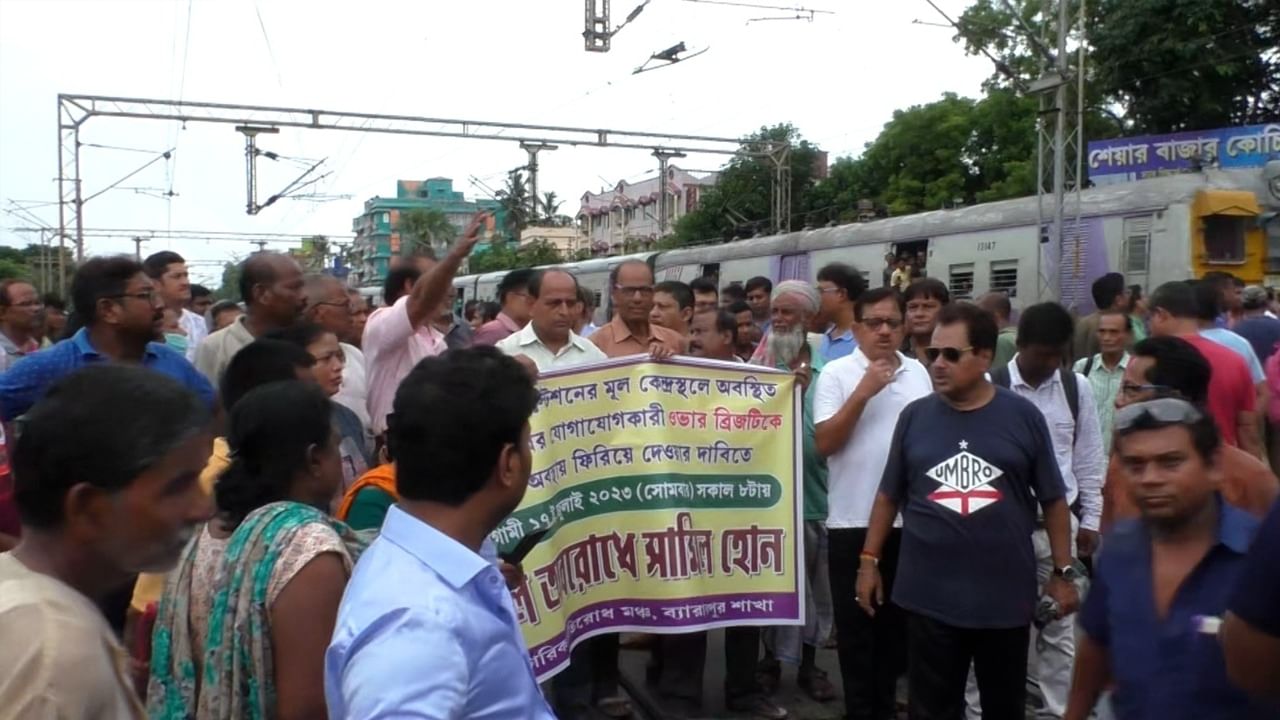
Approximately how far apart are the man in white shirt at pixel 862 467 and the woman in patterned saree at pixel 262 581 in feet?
9.65

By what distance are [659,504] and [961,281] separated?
14.7m

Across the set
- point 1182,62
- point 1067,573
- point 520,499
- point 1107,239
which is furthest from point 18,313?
point 1182,62

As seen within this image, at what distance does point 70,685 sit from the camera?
1.57 meters

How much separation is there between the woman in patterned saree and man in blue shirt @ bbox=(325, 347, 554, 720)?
418 millimetres

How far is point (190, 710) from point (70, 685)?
3.59 ft

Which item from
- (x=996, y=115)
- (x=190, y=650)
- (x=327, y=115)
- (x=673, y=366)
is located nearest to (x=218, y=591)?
(x=190, y=650)

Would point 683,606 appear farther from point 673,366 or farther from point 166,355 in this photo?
point 166,355

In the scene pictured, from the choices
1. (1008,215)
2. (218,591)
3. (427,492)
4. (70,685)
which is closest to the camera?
(70,685)

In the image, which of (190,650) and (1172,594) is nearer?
(190,650)

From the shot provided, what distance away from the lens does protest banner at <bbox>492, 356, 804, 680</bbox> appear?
5.05 metres

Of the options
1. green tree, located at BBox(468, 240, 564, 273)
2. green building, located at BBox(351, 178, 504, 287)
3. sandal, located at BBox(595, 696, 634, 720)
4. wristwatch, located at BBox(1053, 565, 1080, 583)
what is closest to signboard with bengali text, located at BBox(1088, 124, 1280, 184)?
green tree, located at BBox(468, 240, 564, 273)

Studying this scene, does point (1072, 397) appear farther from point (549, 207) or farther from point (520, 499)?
point (549, 207)

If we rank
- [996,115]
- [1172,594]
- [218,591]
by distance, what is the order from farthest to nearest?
1. [996,115]
2. [1172,594]
3. [218,591]

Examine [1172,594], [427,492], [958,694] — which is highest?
[427,492]
